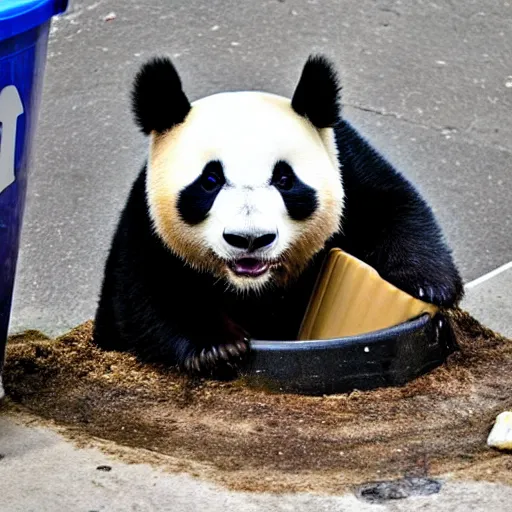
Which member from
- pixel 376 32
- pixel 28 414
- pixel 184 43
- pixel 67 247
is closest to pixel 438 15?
pixel 376 32

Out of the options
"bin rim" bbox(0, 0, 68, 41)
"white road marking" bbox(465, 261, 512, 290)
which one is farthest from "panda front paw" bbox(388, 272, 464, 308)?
"bin rim" bbox(0, 0, 68, 41)

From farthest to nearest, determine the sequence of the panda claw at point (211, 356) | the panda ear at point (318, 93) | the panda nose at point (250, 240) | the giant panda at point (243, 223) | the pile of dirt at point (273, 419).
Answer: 1. the panda claw at point (211, 356)
2. the panda ear at point (318, 93)
3. the giant panda at point (243, 223)
4. the panda nose at point (250, 240)
5. the pile of dirt at point (273, 419)

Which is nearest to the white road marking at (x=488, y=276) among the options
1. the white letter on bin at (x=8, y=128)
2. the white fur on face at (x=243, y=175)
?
the white fur on face at (x=243, y=175)

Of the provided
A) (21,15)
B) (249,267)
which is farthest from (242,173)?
(21,15)

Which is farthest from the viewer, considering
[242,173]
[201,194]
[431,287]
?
[431,287]

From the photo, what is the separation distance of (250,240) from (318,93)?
1.80 feet

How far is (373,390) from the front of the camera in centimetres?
357

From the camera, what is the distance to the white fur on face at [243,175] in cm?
337

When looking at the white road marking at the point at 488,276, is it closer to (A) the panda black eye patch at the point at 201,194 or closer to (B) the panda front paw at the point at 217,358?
(B) the panda front paw at the point at 217,358

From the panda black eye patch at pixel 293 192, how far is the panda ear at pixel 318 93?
0.22 metres

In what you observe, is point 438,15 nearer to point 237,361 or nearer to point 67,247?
point 67,247

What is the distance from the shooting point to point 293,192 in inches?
137

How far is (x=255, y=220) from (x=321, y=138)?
1.68 ft

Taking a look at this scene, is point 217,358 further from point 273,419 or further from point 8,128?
point 8,128
